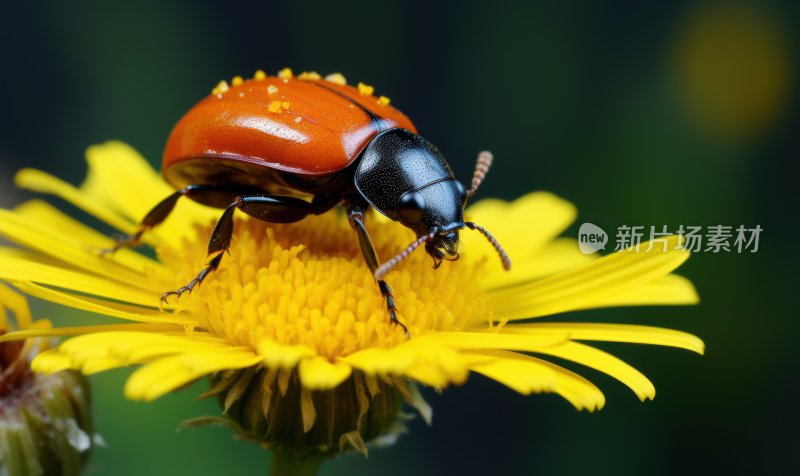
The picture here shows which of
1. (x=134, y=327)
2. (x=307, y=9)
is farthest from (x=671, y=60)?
(x=134, y=327)

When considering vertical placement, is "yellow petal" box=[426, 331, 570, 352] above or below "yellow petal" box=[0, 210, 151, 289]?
above


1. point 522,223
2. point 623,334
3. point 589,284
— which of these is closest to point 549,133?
point 522,223

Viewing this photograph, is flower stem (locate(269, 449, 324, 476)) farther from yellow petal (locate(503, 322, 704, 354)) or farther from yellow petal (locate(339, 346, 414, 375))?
yellow petal (locate(503, 322, 704, 354))

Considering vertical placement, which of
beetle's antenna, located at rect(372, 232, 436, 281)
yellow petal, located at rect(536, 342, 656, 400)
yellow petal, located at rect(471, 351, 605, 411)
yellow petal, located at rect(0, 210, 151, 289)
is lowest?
yellow petal, located at rect(0, 210, 151, 289)

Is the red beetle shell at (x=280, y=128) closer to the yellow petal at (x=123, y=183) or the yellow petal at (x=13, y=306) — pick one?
the yellow petal at (x=13, y=306)

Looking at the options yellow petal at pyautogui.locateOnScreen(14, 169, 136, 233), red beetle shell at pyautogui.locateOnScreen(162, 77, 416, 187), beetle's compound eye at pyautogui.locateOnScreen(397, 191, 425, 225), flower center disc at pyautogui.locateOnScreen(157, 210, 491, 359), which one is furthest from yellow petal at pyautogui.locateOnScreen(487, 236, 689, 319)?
yellow petal at pyautogui.locateOnScreen(14, 169, 136, 233)

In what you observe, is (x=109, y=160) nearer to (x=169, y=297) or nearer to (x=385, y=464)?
(x=169, y=297)

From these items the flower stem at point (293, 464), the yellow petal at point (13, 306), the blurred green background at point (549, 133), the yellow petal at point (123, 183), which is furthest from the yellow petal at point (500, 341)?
the blurred green background at point (549, 133)

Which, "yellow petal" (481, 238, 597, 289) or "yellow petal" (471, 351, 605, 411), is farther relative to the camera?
"yellow petal" (481, 238, 597, 289)
